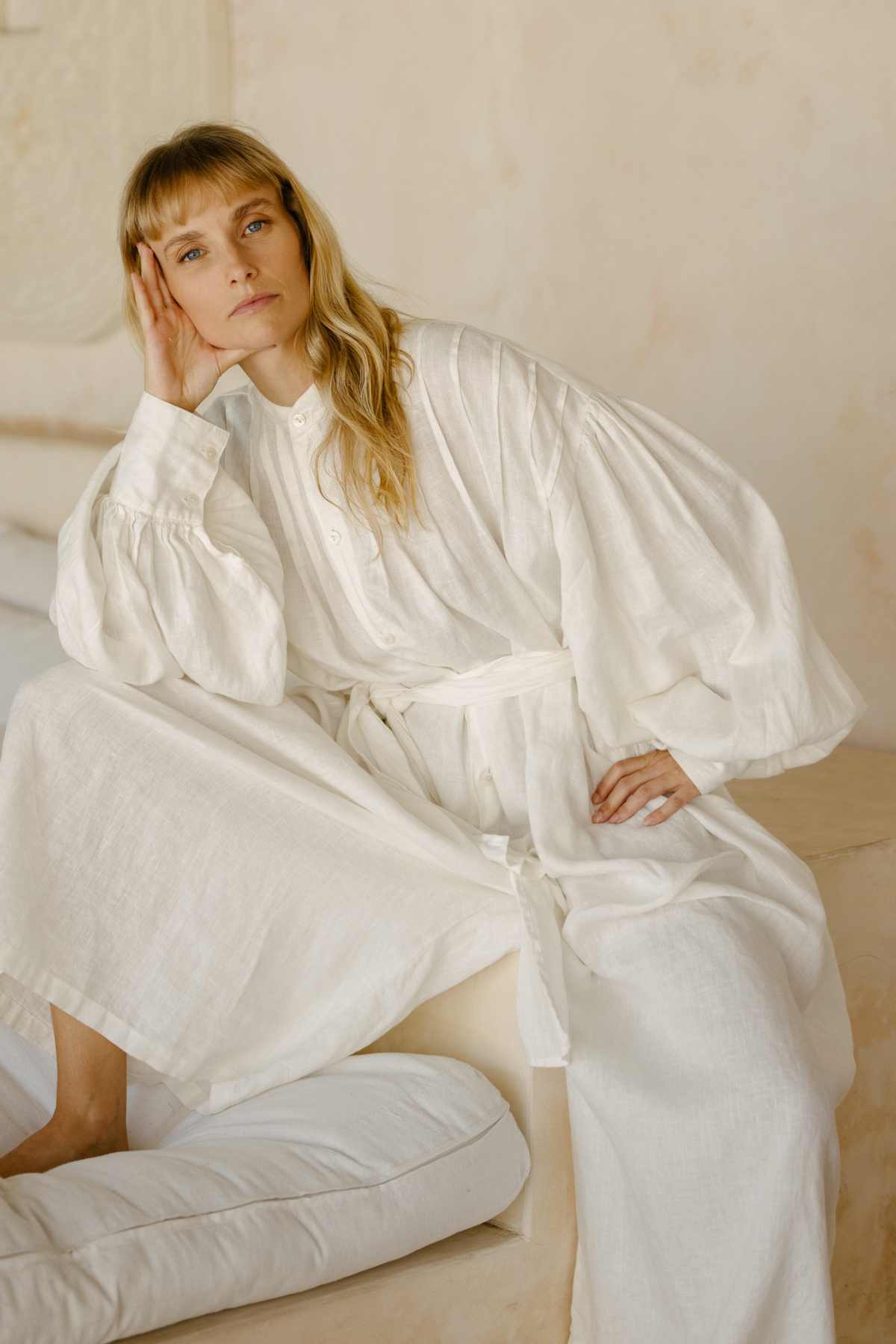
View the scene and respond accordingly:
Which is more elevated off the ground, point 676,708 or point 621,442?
point 621,442

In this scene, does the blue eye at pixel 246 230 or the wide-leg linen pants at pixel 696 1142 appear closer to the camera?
the wide-leg linen pants at pixel 696 1142

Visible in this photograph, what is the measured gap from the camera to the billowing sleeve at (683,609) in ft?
5.45

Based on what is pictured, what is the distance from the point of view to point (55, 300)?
3.51 meters

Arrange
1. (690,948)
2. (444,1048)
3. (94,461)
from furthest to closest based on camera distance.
Answer: (94,461) → (444,1048) → (690,948)

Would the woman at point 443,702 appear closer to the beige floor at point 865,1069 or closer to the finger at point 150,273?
the finger at point 150,273

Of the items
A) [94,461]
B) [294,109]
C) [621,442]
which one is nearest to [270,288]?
[621,442]

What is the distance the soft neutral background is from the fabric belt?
3.04 feet

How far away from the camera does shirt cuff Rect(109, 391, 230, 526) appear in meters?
1.76

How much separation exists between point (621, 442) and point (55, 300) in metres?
2.20

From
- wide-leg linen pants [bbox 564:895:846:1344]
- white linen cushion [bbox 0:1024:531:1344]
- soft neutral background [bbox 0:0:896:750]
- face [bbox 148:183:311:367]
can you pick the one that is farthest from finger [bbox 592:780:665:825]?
soft neutral background [bbox 0:0:896:750]

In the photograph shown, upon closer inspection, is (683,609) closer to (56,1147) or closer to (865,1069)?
(865,1069)

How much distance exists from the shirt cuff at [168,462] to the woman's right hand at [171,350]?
3cm

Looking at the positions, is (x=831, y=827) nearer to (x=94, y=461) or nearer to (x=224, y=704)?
(x=224, y=704)

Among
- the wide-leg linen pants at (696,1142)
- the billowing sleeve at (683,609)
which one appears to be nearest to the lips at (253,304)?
the billowing sleeve at (683,609)
